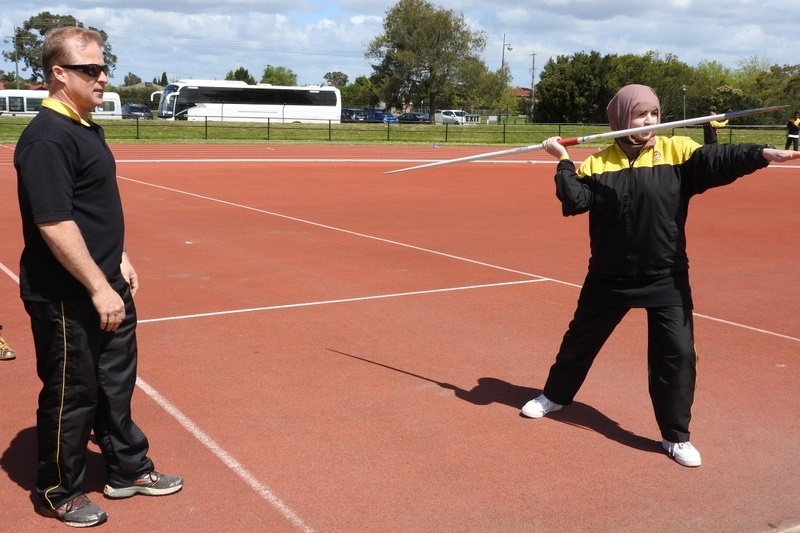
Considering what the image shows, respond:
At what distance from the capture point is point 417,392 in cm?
593

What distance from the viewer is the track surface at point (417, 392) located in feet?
13.9

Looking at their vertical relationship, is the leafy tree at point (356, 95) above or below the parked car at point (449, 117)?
above

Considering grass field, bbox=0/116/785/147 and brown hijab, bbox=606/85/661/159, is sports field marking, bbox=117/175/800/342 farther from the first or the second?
grass field, bbox=0/116/785/147

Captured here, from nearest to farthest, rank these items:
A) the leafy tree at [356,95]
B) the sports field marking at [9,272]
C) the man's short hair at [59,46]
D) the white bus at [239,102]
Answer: the man's short hair at [59,46] → the sports field marking at [9,272] → the white bus at [239,102] → the leafy tree at [356,95]

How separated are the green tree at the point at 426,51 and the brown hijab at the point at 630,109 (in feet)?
243

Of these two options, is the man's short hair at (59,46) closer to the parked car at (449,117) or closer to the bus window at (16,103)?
the bus window at (16,103)

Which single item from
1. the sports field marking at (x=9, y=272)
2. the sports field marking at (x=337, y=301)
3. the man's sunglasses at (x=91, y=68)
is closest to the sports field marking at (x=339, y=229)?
the sports field marking at (x=337, y=301)

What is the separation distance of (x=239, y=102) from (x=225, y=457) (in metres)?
57.5

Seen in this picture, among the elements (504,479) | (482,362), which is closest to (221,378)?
(482,362)

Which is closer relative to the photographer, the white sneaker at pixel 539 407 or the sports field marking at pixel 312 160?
the white sneaker at pixel 539 407

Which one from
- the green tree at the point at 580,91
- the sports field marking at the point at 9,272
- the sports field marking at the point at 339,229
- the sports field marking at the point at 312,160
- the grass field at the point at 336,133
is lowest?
the sports field marking at the point at 9,272

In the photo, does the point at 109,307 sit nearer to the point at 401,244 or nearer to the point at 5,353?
the point at 5,353

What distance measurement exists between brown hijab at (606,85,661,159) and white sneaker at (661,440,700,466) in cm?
158

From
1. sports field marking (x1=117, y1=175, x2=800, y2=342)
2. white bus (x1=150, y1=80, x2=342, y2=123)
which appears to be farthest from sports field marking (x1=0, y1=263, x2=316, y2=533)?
white bus (x1=150, y1=80, x2=342, y2=123)
